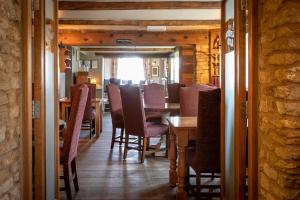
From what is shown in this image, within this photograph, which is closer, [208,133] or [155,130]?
[208,133]

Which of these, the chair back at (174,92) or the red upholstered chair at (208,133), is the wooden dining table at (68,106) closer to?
the chair back at (174,92)

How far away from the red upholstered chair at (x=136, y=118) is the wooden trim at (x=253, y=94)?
9.47 ft

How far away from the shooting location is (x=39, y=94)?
243cm

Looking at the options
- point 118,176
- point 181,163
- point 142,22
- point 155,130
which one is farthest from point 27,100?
point 142,22

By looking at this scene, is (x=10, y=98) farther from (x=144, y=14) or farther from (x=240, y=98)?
(x=144, y=14)

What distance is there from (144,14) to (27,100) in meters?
4.66

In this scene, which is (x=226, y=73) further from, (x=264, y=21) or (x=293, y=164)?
(x=293, y=164)

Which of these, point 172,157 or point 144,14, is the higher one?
point 144,14

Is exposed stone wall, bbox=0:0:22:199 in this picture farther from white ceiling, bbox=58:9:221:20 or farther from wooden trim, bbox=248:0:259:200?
white ceiling, bbox=58:9:221:20

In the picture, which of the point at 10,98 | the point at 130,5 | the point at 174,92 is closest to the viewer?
the point at 10,98

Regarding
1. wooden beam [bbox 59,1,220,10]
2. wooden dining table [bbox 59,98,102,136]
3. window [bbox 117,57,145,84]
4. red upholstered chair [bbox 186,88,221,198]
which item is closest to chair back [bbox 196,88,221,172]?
red upholstered chair [bbox 186,88,221,198]

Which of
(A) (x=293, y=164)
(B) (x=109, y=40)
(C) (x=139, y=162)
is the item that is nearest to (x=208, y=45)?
(B) (x=109, y=40)

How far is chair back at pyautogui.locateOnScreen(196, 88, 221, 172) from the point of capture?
3059 mm

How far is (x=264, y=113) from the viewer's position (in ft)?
6.78
